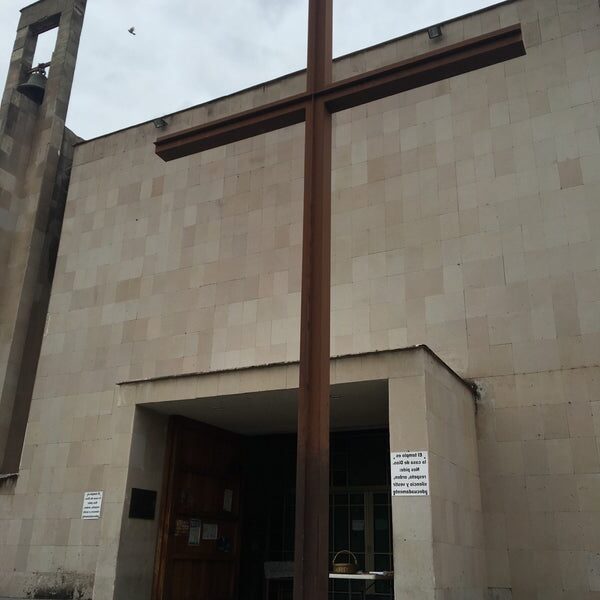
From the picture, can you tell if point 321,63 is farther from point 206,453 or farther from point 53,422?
point 53,422

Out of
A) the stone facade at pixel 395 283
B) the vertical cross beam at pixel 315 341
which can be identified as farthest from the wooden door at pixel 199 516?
the vertical cross beam at pixel 315 341

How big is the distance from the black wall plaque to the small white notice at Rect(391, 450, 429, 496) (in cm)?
436

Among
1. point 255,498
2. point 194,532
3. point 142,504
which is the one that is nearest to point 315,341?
point 142,504

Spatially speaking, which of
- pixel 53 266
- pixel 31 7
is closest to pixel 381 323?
pixel 53 266

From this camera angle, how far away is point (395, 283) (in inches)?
466

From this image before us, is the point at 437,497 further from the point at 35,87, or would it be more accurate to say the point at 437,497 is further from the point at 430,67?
the point at 35,87

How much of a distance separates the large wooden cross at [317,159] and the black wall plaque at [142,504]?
5966 mm

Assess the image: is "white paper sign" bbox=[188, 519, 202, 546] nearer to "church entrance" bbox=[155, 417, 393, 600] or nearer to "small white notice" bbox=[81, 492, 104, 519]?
"church entrance" bbox=[155, 417, 393, 600]

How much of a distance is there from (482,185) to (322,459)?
27.1ft

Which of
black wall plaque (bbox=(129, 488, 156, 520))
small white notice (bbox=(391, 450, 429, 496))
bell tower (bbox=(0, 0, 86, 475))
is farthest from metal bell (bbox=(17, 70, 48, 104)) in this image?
small white notice (bbox=(391, 450, 429, 496))

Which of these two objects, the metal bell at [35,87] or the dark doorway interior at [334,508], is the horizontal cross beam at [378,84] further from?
the metal bell at [35,87]

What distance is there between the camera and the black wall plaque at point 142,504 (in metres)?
10.3

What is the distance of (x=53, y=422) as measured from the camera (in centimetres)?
1451

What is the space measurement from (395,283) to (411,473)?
14.7ft
